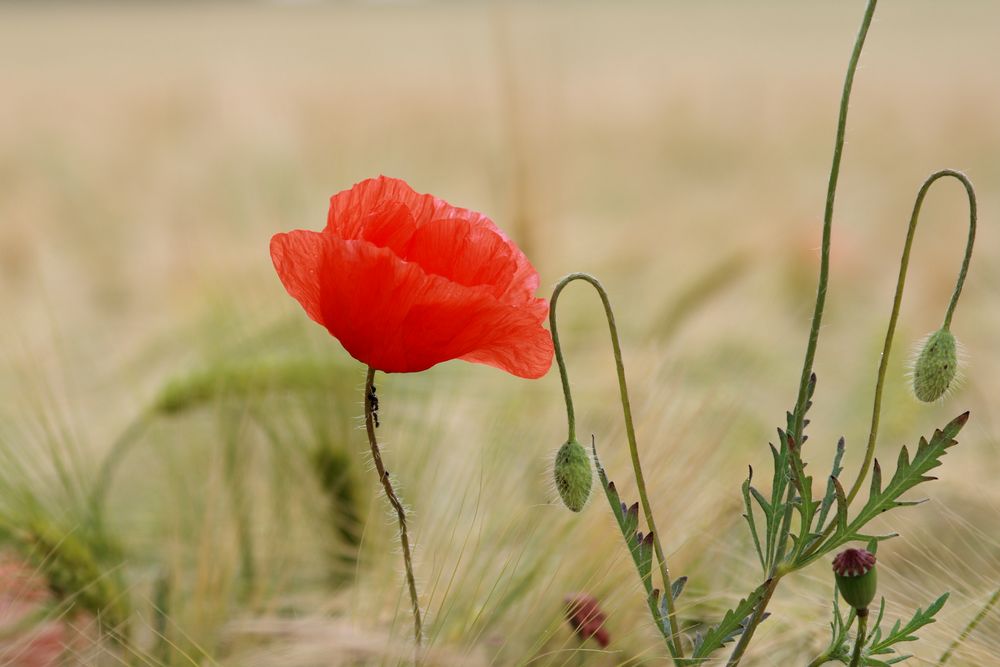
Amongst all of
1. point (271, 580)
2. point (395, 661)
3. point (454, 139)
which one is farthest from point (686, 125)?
point (395, 661)

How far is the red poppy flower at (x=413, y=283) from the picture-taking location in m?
0.32

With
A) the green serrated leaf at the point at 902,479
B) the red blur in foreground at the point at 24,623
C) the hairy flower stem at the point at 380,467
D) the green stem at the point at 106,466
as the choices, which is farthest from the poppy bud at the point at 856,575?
the green stem at the point at 106,466

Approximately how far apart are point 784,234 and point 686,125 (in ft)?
6.14

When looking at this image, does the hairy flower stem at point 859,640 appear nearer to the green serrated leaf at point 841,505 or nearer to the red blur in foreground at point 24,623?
the green serrated leaf at point 841,505

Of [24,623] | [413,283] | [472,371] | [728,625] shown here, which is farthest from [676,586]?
Answer: [472,371]

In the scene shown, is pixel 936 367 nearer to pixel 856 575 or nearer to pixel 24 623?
pixel 856 575

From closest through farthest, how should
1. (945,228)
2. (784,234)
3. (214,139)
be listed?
(784,234), (945,228), (214,139)

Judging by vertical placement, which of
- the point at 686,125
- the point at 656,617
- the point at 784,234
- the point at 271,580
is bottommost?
the point at 271,580

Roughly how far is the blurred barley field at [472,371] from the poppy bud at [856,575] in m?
0.09

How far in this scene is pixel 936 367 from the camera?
349mm

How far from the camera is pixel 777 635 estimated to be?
527 millimetres

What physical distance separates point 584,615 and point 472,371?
0.42m

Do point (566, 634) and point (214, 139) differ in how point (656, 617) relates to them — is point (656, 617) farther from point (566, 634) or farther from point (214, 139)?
point (214, 139)

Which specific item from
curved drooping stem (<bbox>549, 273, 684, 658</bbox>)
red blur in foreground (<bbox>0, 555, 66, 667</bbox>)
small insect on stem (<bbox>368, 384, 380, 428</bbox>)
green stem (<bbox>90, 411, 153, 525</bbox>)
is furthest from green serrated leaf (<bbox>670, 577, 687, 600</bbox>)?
green stem (<bbox>90, 411, 153, 525</bbox>)
